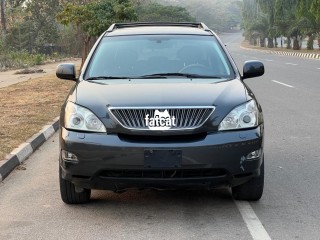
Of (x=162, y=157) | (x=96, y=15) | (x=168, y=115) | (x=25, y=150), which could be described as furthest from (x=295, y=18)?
(x=162, y=157)

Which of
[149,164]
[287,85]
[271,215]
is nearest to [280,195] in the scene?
[271,215]

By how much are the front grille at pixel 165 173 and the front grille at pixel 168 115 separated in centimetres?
36

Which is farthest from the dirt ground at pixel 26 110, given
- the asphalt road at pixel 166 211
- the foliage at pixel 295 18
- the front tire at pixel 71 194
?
the foliage at pixel 295 18

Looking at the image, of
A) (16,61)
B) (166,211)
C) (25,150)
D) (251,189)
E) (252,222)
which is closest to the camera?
(252,222)

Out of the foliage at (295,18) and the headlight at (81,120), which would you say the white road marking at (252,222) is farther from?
the foliage at (295,18)

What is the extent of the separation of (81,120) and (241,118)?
1.34 m

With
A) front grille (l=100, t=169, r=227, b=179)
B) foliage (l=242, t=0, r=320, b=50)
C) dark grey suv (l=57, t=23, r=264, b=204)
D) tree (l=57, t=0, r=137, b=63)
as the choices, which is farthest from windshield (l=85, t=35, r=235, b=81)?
foliage (l=242, t=0, r=320, b=50)

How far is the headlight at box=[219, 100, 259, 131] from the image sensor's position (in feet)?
15.2

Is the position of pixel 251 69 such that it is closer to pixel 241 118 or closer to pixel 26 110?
pixel 241 118

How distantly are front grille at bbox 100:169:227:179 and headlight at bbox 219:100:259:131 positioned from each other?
0.37 meters

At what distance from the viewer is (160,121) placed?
4496mm

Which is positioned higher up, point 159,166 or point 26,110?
point 159,166

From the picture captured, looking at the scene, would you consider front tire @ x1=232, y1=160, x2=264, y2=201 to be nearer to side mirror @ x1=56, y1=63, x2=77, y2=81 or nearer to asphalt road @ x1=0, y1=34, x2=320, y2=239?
asphalt road @ x1=0, y1=34, x2=320, y2=239

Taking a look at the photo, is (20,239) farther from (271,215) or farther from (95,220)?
(271,215)
